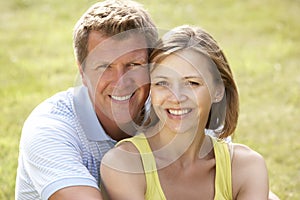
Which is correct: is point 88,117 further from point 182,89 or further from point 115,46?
point 182,89

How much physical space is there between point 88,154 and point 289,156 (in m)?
2.44

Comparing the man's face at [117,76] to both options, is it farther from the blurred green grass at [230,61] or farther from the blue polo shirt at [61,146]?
the blurred green grass at [230,61]

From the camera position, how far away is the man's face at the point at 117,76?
10.9 feet

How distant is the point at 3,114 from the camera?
19.4 ft

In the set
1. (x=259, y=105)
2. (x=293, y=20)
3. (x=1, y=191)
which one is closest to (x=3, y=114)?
(x=1, y=191)

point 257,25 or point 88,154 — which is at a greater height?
point 88,154

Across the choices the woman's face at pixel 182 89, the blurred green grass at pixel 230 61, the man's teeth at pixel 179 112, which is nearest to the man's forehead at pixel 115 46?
the woman's face at pixel 182 89

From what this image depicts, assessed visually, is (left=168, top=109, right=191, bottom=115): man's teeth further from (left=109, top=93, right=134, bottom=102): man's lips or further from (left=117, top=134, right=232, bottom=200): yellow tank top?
(left=109, top=93, right=134, bottom=102): man's lips

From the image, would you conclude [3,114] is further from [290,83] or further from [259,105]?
[290,83]

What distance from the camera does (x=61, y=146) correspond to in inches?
120

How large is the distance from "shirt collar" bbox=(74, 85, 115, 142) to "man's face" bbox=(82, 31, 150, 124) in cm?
4

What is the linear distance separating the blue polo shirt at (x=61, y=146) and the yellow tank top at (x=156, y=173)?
0.22m

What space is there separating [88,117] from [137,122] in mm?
231

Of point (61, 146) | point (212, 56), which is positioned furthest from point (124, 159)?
point (212, 56)
